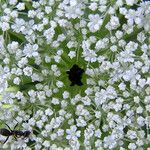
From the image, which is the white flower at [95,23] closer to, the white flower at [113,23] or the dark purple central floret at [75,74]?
the white flower at [113,23]

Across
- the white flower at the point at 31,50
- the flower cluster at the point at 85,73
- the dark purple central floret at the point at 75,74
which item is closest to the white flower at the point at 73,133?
the flower cluster at the point at 85,73

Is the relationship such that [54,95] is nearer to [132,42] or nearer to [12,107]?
[12,107]

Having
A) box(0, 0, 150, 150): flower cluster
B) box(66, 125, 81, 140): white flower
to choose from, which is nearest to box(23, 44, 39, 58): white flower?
box(0, 0, 150, 150): flower cluster

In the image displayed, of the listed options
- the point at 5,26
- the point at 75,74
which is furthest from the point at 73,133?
the point at 5,26

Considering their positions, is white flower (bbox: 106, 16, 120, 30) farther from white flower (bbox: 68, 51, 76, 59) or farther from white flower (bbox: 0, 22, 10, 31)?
white flower (bbox: 0, 22, 10, 31)

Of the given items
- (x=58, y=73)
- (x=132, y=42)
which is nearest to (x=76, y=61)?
(x=58, y=73)
